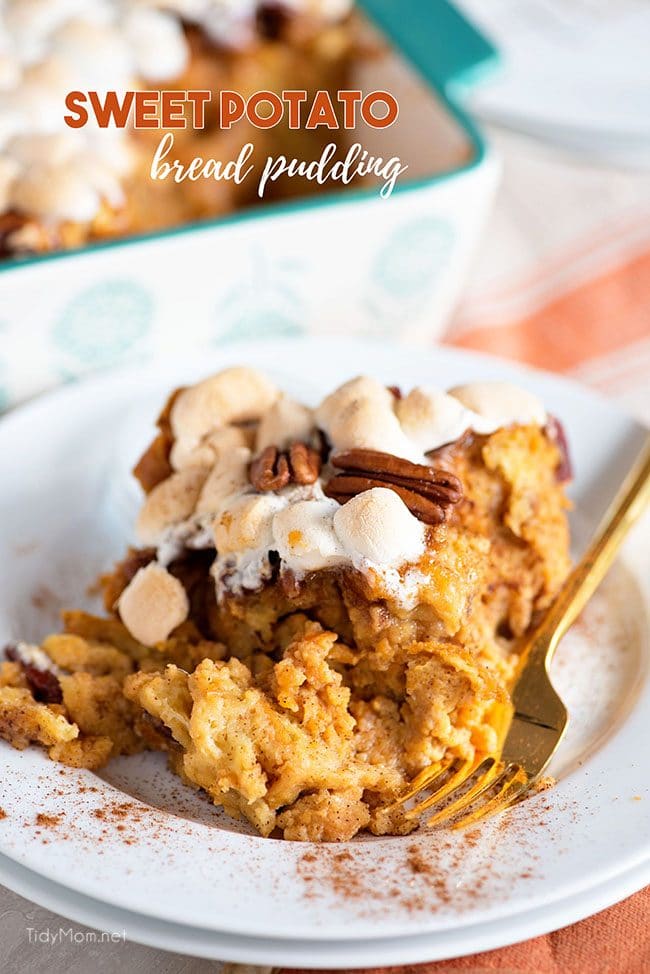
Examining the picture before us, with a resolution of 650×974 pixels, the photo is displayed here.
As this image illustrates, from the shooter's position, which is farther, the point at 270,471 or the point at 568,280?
the point at 568,280

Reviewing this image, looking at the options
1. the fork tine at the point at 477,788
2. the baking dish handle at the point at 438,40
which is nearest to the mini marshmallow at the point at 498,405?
the fork tine at the point at 477,788

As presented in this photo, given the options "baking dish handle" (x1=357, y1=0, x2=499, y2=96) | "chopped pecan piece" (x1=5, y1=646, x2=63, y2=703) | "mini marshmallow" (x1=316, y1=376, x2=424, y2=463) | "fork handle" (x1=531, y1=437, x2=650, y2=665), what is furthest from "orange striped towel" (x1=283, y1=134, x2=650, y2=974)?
"chopped pecan piece" (x1=5, y1=646, x2=63, y2=703)

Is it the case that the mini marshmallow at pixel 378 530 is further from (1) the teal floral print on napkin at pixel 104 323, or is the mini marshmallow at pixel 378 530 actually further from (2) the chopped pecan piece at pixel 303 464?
(1) the teal floral print on napkin at pixel 104 323

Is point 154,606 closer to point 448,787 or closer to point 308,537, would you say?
point 308,537

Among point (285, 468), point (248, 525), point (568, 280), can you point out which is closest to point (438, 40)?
point (568, 280)

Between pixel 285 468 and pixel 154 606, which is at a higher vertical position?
pixel 285 468

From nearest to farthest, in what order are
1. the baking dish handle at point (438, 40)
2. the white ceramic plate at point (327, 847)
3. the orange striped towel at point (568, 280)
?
the white ceramic plate at point (327, 847), the baking dish handle at point (438, 40), the orange striped towel at point (568, 280)

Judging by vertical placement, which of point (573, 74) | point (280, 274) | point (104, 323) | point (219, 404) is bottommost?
point (104, 323)
